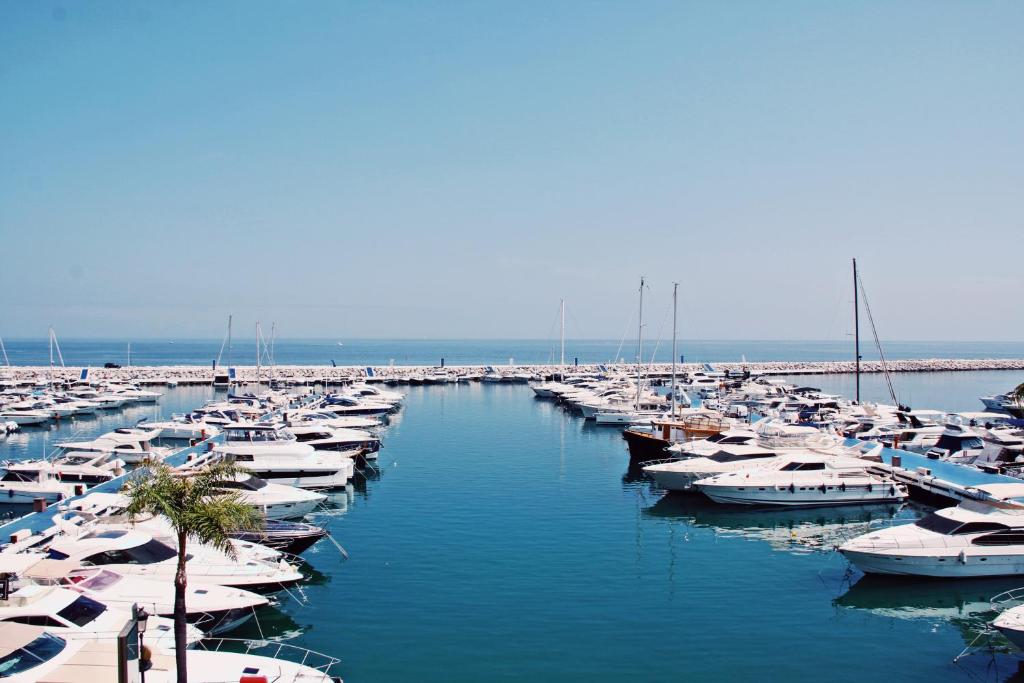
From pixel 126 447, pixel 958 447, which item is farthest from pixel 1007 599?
pixel 126 447

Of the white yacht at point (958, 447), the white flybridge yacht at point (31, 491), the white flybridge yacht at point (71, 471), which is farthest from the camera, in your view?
the white yacht at point (958, 447)

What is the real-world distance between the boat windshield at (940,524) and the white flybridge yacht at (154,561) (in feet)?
68.1

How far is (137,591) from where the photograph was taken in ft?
65.8

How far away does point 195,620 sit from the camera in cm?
2000

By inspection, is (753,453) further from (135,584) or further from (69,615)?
(69,615)

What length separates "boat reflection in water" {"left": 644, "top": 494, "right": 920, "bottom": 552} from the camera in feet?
103

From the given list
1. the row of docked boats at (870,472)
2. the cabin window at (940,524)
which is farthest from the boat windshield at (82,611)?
→ the cabin window at (940,524)

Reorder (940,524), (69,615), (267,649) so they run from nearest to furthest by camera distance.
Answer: (69,615)
(267,649)
(940,524)

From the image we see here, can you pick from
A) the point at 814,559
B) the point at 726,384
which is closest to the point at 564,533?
the point at 814,559

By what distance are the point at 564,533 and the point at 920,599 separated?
12854mm

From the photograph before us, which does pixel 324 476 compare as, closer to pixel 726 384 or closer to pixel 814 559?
pixel 814 559

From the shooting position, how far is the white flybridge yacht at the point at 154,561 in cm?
2162

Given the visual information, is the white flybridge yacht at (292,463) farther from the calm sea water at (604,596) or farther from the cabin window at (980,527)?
the cabin window at (980,527)

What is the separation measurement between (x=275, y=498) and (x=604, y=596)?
1471 centimetres
